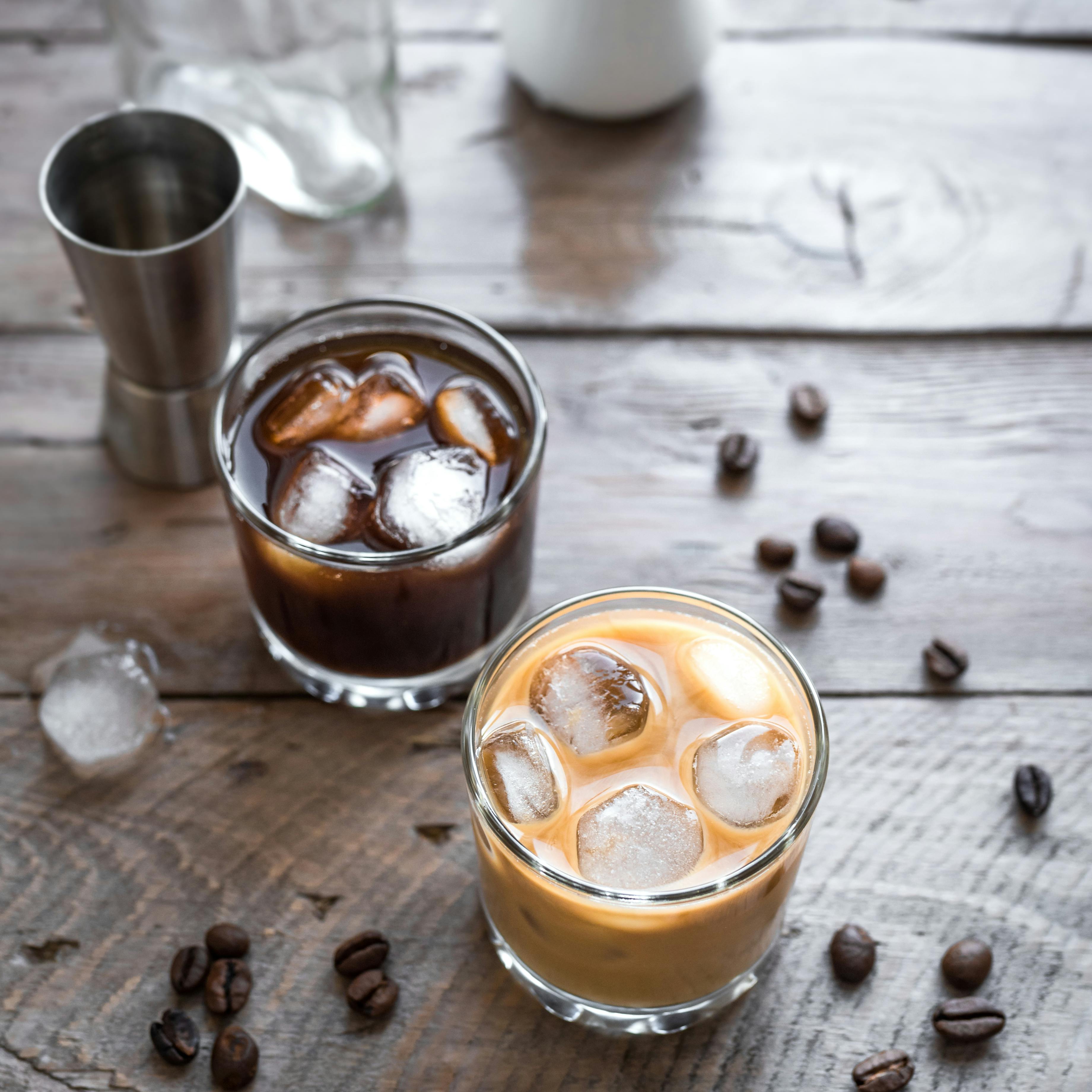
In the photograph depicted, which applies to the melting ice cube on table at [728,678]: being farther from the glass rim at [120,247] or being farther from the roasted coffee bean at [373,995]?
the glass rim at [120,247]

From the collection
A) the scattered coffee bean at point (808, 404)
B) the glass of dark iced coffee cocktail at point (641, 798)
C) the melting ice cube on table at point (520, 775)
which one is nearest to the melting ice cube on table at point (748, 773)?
the glass of dark iced coffee cocktail at point (641, 798)

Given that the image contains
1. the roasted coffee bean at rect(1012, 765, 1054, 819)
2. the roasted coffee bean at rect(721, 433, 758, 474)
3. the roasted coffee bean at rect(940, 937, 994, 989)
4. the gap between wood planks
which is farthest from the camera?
the gap between wood planks

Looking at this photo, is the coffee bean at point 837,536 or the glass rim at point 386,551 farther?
the coffee bean at point 837,536

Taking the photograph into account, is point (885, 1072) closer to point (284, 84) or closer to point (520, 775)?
point (520, 775)

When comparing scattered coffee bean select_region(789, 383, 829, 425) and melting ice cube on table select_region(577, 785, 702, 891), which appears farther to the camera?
scattered coffee bean select_region(789, 383, 829, 425)

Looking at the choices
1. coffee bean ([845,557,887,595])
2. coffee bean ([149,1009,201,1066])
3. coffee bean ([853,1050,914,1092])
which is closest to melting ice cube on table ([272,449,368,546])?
coffee bean ([149,1009,201,1066])

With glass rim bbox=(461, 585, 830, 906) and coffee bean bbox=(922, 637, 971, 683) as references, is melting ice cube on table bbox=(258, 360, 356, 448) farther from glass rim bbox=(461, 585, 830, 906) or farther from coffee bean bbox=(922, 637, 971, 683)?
coffee bean bbox=(922, 637, 971, 683)
